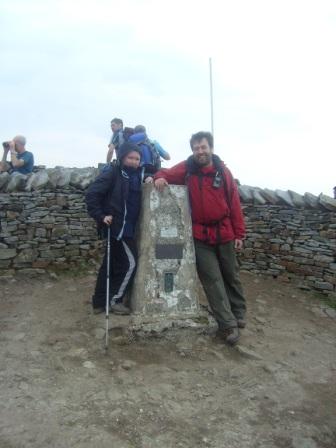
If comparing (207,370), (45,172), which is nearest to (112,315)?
(207,370)

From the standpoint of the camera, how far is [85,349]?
4.89 metres

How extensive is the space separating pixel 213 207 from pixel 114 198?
1320 mm

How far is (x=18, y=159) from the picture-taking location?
8.61m

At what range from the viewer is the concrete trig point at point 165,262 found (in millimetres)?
5395

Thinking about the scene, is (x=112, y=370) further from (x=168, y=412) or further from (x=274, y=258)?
(x=274, y=258)

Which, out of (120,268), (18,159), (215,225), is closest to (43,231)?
(18,159)

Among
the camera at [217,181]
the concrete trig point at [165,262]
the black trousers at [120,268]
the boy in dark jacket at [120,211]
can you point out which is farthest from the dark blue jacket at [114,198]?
the camera at [217,181]

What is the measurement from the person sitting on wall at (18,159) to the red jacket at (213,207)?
175 inches

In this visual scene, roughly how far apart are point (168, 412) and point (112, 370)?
0.88 metres

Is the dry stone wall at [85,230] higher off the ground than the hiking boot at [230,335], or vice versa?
the dry stone wall at [85,230]

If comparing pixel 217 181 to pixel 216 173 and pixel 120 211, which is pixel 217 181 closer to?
pixel 216 173

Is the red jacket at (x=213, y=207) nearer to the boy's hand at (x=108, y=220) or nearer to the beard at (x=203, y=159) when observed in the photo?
the beard at (x=203, y=159)

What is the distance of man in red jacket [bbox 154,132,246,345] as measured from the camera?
17.5 ft

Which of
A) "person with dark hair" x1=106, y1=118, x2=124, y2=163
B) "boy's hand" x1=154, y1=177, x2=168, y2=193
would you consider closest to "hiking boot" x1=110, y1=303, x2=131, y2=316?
"boy's hand" x1=154, y1=177, x2=168, y2=193
